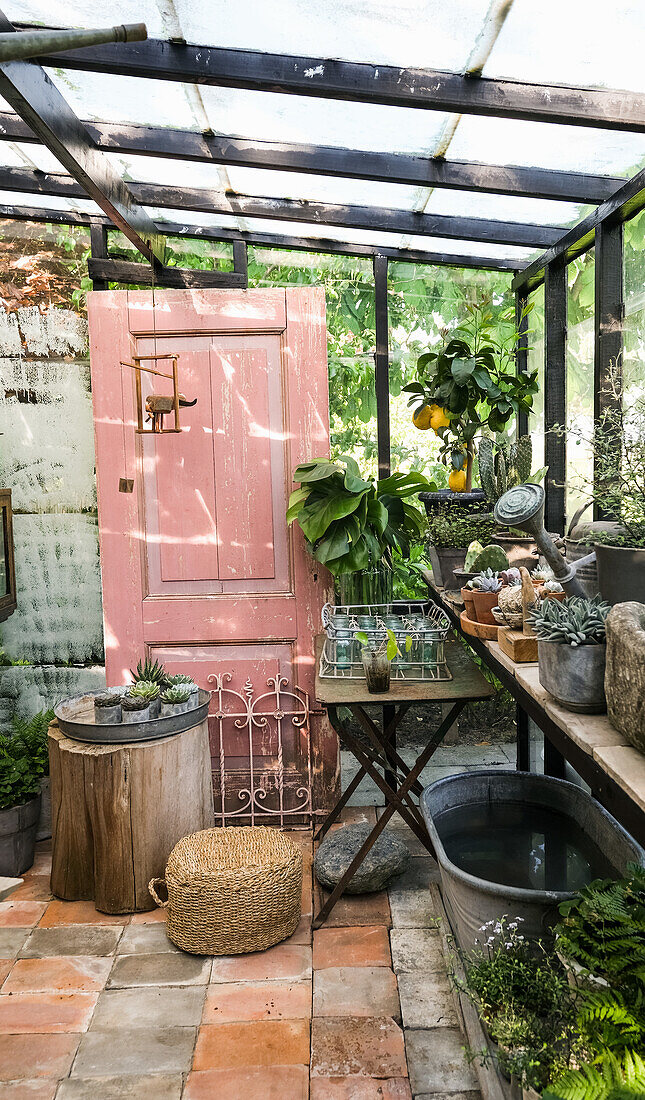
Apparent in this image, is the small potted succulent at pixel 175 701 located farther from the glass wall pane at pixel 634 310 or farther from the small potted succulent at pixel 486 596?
the glass wall pane at pixel 634 310

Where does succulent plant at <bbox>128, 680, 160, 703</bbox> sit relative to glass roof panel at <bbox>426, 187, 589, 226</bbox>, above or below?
below

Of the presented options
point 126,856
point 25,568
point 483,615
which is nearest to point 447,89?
point 483,615

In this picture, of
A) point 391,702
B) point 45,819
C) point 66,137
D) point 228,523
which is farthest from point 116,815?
point 66,137

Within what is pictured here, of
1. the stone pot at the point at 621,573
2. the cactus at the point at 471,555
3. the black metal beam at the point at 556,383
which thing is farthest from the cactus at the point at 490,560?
the stone pot at the point at 621,573

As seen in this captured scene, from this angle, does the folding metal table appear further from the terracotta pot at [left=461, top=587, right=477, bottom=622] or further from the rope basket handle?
the rope basket handle

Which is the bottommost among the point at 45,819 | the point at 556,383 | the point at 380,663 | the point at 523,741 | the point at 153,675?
the point at 45,819

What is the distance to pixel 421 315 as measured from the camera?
4789 mm

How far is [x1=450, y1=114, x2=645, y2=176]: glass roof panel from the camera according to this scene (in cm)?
258

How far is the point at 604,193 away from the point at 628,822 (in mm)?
2173

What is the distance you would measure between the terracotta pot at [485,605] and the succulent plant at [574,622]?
75 centimetres

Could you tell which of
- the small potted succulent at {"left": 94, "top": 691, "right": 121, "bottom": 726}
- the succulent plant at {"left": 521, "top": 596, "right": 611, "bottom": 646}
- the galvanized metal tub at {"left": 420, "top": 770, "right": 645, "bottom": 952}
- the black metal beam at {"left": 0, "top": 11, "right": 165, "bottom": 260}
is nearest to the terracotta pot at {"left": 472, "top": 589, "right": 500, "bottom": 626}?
the galvanized metal tub at {"left": 420, "top": 770, "right": 645, "bottom": 952}

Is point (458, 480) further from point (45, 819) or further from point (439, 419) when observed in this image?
point (45, 819)

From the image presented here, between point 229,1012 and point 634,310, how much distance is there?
2.55m

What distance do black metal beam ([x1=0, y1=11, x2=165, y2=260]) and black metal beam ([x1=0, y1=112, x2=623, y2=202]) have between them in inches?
5.7
